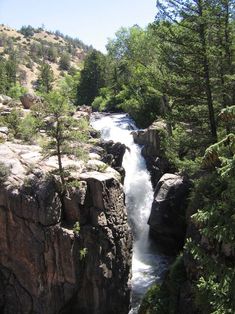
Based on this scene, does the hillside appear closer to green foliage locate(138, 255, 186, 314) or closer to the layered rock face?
the layered rock face

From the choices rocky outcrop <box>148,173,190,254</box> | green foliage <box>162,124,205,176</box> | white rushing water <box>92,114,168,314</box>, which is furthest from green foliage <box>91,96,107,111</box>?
green foliage <box>162,124,205,176</box>

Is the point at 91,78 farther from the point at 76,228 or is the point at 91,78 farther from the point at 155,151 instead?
the point at 76,228

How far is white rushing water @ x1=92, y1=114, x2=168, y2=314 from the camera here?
22.8 meters

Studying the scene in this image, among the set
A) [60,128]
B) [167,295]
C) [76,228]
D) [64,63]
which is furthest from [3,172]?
[64,63]

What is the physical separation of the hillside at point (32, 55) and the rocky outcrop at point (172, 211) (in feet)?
212

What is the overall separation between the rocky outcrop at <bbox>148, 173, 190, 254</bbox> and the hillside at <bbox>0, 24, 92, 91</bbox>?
64553 mm

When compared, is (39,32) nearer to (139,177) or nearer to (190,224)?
(139,177)

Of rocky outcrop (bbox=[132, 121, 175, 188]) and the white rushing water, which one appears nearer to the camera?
the white rushing water

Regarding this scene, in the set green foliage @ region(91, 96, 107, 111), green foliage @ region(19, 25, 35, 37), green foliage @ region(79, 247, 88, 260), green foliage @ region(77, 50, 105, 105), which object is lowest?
green foliage @ region(79, 247, 88, 260)

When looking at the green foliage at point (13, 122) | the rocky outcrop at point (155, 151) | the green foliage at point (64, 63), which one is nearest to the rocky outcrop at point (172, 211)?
the rocky outcrop at point (155, 151)

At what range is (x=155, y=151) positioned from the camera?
3150 cm

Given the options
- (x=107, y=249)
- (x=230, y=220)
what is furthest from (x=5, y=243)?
(x=230, y=220)

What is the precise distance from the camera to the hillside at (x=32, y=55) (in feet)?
337

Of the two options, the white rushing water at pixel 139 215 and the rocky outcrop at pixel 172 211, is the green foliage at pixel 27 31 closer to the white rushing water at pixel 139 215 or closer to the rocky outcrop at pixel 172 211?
the white rushing water at pixel 139 215
